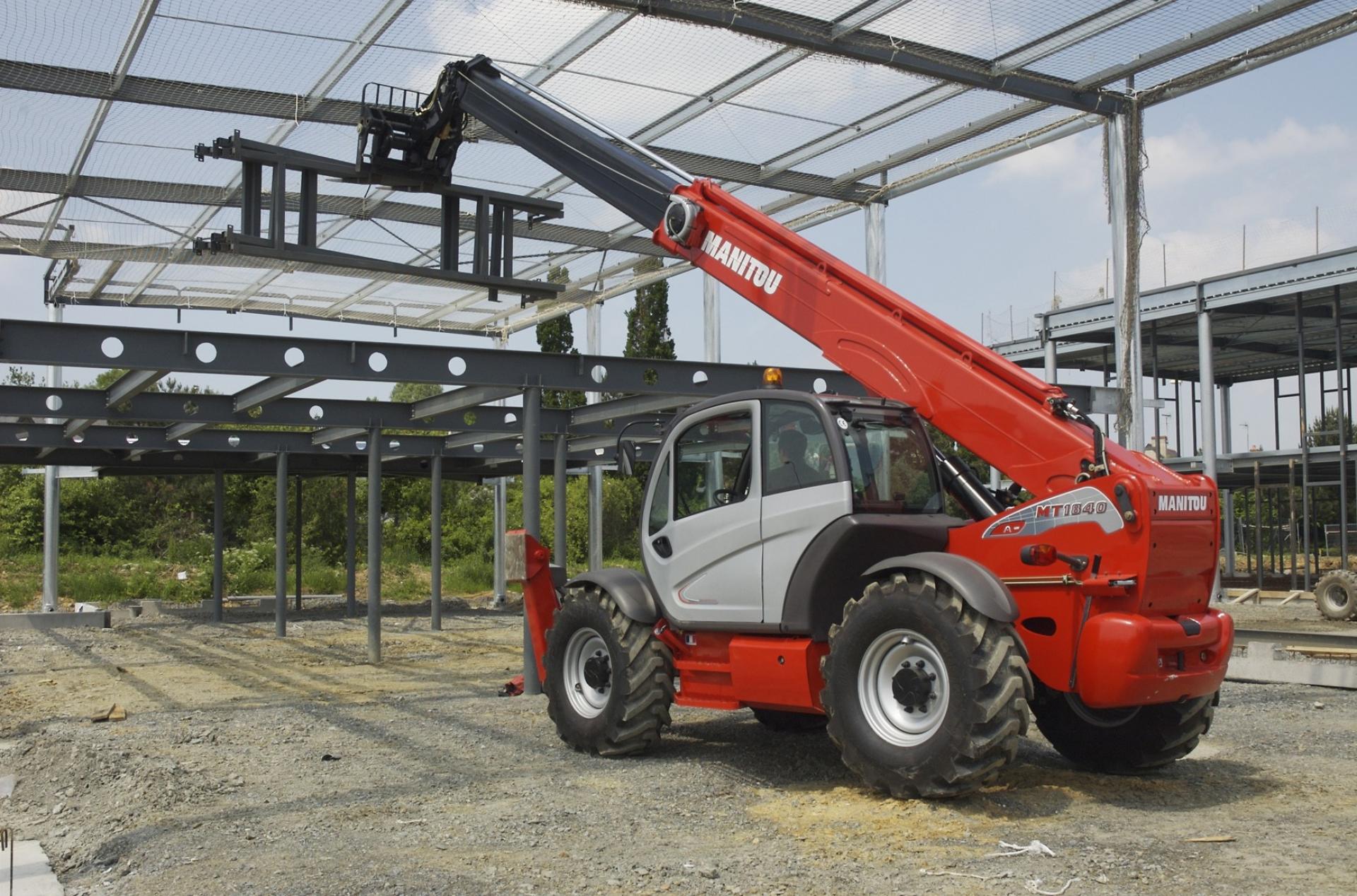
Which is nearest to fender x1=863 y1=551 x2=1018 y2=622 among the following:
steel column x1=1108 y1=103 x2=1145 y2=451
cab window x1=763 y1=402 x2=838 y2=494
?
cab window x1=763 y1=402 x2=838 y2=494

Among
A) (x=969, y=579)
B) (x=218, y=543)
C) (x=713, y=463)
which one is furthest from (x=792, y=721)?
(x=218, y=543)

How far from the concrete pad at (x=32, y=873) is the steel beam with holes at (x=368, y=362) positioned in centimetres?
576

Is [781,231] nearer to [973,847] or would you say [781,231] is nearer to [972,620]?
[972,620]

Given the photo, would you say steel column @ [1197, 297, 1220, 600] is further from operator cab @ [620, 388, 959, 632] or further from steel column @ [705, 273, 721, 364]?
operator cab @ [620, 388, 959, 632]

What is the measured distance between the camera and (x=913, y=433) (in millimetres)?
8273

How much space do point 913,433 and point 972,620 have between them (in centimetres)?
186

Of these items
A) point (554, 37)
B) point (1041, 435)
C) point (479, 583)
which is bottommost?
point (479, 583)

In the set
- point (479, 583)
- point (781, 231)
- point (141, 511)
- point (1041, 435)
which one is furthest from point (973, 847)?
point (141, 511)

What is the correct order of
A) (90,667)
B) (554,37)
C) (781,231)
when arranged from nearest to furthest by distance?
(781,231), (554,37), (90,667)

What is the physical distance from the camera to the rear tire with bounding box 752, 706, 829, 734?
9664 mm

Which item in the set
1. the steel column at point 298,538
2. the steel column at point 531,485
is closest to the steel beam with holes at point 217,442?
the steel column at point 298,538

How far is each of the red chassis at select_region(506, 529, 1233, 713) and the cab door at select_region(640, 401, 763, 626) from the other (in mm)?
280

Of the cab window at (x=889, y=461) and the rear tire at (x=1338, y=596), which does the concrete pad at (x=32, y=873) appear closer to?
the cab window at (x=889, y=461)

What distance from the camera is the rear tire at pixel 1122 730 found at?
7.72 metres
